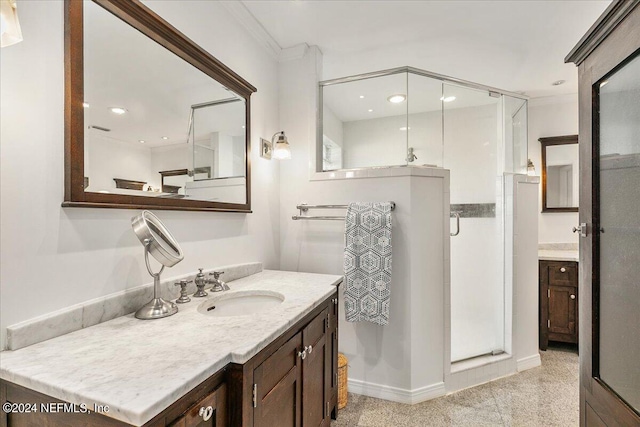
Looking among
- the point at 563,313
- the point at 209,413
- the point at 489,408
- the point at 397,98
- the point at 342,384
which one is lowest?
the point at 489,408

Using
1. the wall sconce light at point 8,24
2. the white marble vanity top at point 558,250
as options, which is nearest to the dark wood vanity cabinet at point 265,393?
the wall sconce light at point 8,24

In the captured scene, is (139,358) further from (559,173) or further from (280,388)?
(559,173)

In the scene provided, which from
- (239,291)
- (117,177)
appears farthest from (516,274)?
(117,177)

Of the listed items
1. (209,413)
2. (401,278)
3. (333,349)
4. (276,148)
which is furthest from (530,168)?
(209,413)

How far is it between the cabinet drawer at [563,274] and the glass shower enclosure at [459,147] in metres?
0.73

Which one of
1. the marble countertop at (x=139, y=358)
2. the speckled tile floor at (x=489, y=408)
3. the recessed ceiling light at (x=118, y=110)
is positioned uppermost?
the recessed ceiling light at (x=118, y=110)

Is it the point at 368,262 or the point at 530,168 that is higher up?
the point at 530,168

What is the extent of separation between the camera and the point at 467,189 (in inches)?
106

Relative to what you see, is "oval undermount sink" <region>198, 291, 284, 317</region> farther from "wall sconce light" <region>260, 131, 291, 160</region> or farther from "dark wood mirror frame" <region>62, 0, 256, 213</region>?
"wall sconce light" <region>260, 131, 291, 160</region>

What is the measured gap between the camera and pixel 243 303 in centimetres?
150

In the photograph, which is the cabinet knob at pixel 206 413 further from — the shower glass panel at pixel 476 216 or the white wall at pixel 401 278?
the shower glass panel at pixel 476 216

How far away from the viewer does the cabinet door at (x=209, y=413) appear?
2.30 ft

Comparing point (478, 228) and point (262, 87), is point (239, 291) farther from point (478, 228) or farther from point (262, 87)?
point (478, 228)

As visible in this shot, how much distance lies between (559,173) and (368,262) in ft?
9.04
